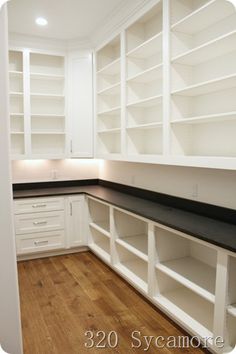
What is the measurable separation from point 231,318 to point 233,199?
85 cm

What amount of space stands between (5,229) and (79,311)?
205 cm

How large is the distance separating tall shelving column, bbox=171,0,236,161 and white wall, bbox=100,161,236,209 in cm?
20

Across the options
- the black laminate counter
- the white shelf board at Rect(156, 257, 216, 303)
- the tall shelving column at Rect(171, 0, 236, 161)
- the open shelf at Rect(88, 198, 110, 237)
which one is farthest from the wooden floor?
the tall shelving column at Rect(171, 0, 236, 161)

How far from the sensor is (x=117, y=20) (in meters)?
3.17

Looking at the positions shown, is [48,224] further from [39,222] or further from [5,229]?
[5,229]

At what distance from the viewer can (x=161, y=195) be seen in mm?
3066

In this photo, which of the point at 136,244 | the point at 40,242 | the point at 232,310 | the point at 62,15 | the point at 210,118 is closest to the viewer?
the point at 232,310

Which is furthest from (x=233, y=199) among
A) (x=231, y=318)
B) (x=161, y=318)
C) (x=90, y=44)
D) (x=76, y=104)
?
(x=90, y=44)

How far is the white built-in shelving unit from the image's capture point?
1.77m

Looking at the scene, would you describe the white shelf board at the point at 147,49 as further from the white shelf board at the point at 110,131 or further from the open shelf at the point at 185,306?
the open shelf at the point at 185,306

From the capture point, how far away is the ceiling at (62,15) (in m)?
2.88

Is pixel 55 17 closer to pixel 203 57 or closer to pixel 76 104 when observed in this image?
pixel 76 104

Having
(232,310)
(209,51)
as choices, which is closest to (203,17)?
(209,51)

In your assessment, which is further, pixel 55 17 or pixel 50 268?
pixel 50 268
